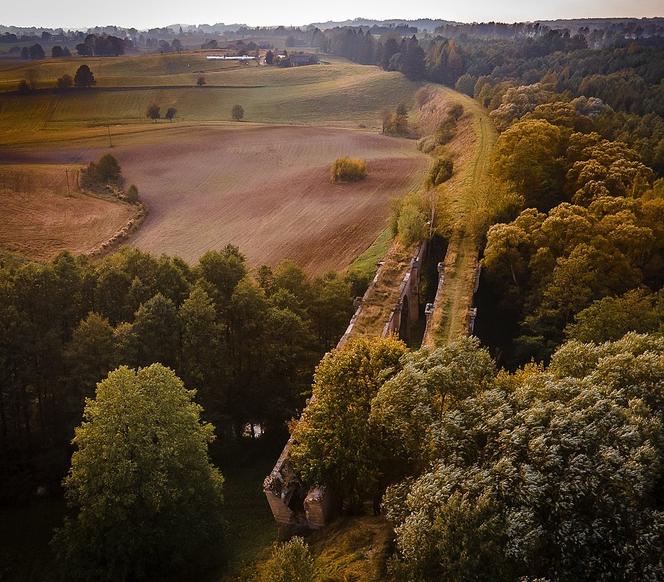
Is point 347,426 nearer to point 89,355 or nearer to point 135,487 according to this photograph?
point 135,487

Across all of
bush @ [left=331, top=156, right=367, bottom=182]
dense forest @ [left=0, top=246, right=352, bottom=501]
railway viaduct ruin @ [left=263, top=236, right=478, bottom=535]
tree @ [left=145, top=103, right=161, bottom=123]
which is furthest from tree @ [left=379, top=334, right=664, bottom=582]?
tree @ [left=145, top=103, right=161, bottom=123]

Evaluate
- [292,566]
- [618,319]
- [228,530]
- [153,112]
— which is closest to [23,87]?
[153,112]

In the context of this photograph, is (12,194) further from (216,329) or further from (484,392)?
(484,392)

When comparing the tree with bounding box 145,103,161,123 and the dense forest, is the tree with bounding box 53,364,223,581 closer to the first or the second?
the dense forest

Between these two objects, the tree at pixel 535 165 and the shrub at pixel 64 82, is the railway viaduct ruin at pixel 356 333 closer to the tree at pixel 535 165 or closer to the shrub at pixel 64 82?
the tree at pixel 535 165

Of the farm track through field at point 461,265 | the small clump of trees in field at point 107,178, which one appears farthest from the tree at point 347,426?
the small clump of trees in field at point 107,178

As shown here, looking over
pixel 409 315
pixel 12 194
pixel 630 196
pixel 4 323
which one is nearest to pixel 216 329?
pixel 4 323
